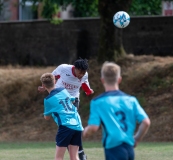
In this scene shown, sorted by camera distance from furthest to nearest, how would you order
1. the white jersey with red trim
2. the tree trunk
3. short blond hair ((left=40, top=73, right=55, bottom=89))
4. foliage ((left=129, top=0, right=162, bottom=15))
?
foliage ((left=129, top=0, right=162, bottom=15))
the tree trunk
the white jersey with red trim
short blond hair ((left=40, top=73, right=55, bottom=89))

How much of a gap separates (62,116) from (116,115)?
8.84 feet

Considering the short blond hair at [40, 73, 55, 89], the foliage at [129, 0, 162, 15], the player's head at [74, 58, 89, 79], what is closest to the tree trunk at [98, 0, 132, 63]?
the foliage at [129, 0, 162, 15]

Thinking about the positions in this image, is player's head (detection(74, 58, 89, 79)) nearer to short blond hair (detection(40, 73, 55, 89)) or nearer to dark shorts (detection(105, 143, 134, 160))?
short blond hair (detection(40, 73, 55, 89))

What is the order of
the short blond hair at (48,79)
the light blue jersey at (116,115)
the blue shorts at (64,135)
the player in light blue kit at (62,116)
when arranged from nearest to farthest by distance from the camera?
the light blue jersey at (116,115)
the short blond hair at (48,79)
the player in light blue kit at (62,116)
the blue shorts at (64,135)

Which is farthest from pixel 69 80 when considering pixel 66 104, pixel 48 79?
pixel 48 79

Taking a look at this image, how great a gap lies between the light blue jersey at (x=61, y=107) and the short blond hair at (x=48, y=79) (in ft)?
0.53

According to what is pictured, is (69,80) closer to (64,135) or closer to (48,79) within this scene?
(64,135)

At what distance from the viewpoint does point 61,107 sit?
8.91 meters

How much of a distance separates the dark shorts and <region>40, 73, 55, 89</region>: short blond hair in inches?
97.8

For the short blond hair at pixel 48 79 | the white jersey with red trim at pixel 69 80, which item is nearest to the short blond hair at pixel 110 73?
the short blond hair at pixel 48 79

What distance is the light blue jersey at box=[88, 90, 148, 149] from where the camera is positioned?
6352 mm

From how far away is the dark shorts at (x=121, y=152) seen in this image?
632cm

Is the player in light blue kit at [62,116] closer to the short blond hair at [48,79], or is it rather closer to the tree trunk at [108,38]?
the short blond hair at [48,79]

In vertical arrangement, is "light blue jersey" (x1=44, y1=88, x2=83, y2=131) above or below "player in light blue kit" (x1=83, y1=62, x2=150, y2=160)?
below
